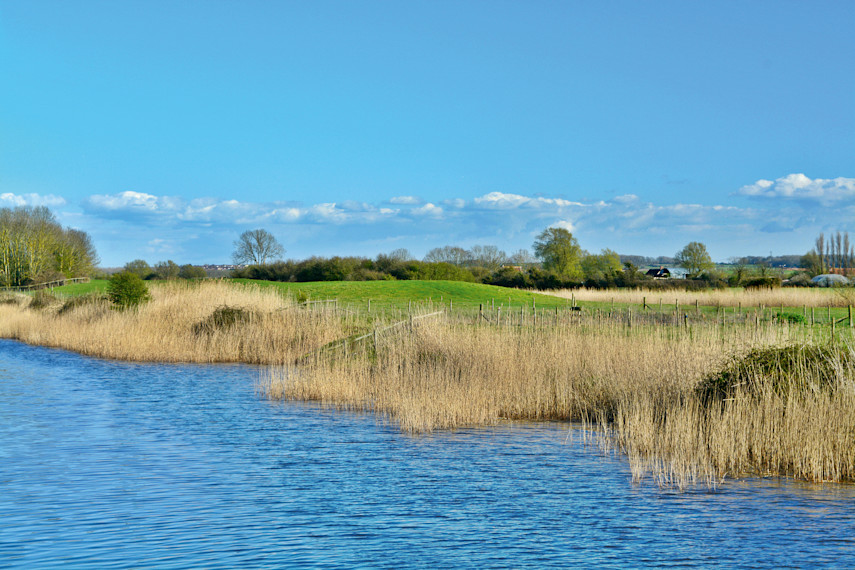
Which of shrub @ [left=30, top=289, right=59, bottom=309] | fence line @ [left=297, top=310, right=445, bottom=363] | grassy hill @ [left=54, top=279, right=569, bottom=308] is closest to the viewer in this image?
fence line @ [left=297, top=310, right=445, bottom=363]

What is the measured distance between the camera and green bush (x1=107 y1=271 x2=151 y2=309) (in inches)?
1194

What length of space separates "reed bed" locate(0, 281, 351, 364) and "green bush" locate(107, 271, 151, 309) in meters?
0.53

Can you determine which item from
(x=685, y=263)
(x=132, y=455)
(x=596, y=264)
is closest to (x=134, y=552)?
(x=132, y=455)

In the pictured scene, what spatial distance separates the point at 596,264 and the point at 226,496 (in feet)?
239

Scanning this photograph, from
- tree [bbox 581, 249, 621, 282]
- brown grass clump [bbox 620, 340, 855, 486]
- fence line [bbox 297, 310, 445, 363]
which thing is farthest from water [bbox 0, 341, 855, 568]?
tree [bbox 581, 249, 621, 282]

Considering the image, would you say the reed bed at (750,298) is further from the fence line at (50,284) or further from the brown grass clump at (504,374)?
the fence line at (50,284)

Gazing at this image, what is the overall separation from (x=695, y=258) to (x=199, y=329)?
224 ft

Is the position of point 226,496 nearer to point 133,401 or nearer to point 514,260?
point 133,401

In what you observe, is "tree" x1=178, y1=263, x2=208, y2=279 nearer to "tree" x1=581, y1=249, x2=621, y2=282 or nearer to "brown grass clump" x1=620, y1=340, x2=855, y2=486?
"tree" x1=581, y1=249, x2=621, y2=282

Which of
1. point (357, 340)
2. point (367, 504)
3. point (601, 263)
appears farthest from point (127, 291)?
point (601, 263)

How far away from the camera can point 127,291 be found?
3059 cm

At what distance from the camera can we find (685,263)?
275 feet

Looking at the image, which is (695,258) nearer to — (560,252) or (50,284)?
(560,252)

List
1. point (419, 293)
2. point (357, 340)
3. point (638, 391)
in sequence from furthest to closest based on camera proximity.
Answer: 1. point (419, 293)
2. point (357, 340)
3. point (638, 391)
